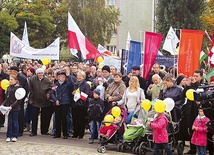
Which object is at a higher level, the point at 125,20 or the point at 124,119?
the point at 125,20

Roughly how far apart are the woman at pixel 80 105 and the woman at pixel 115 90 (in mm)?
735

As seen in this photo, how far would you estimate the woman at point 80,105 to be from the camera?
11.5m

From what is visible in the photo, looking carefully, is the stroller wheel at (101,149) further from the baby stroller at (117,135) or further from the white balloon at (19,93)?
the white balloon at (19,93)

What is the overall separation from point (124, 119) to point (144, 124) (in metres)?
0.69

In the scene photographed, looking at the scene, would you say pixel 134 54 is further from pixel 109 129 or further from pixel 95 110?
pixel 109 129

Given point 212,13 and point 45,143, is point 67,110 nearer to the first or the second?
point 45,143

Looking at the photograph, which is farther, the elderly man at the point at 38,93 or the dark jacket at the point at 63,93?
the elderly man at the point at 38,93

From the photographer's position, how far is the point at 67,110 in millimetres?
11969

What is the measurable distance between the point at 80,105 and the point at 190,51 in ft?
10.6

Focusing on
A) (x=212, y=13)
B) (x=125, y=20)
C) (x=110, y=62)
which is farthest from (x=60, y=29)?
(x=110, y=62)

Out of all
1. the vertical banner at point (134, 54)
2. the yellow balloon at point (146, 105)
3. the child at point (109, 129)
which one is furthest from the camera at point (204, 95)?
the vertical banner at point (134, 54)

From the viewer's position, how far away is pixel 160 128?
9109 mm

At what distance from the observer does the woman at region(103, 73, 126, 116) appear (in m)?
10.8

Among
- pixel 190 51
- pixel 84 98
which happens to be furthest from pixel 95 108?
pixel 190 51
